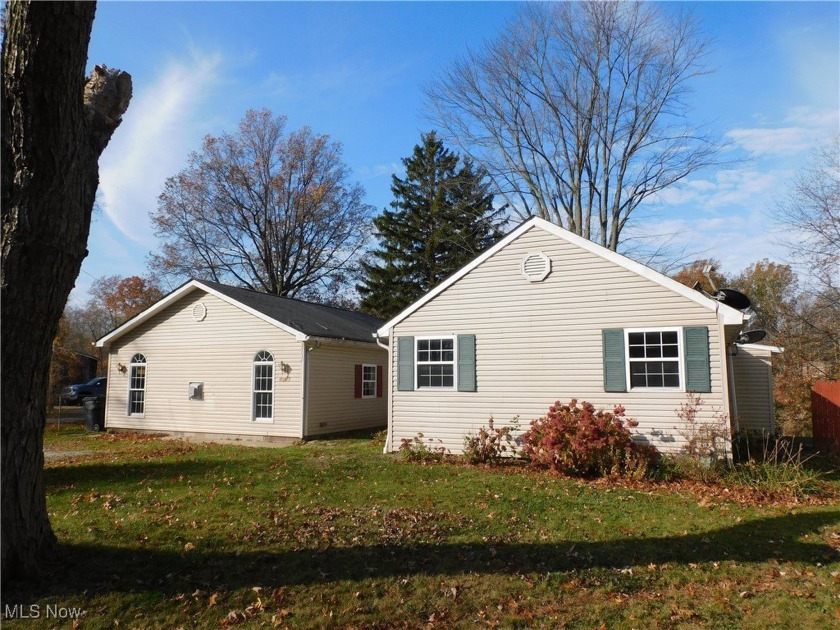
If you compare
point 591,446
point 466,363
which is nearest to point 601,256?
point 466,363

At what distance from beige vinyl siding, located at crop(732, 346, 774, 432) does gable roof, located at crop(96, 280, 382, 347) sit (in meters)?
11.1

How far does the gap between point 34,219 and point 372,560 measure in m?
4.34

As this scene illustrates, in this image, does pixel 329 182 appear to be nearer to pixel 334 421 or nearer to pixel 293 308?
pixel 293 308

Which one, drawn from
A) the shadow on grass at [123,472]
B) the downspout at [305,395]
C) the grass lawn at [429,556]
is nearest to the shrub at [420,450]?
the grass lawn at [429,556]

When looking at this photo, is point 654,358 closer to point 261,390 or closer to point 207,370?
point 261,390

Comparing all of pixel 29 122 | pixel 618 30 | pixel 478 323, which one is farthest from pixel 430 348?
pixel 618 30

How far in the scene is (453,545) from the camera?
5.83 meters

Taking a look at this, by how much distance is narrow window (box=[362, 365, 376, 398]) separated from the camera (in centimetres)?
1820

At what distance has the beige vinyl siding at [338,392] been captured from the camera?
1540 centimetres

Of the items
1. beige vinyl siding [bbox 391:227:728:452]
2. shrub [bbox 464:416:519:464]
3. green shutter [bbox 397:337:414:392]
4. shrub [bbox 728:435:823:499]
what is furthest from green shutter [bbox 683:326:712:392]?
green shutter [bbox 397:337:414:392]

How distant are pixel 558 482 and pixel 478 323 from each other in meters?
4.11

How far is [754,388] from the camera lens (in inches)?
589

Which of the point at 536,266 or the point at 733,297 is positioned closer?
the point at 733,297

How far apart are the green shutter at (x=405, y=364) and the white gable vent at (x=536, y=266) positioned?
123 inches
